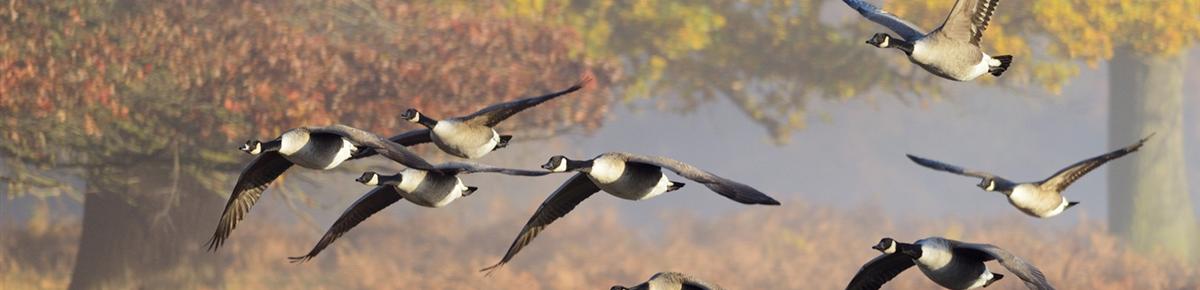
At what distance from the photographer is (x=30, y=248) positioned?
19438 millimetres

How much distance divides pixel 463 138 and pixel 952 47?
5.72ft

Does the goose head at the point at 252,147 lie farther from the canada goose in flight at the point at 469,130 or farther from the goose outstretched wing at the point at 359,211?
the goose outstretched wing at the point at 359,211

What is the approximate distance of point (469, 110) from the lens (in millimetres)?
16000

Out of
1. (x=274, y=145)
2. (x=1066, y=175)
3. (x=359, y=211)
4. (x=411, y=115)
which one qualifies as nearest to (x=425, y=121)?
(x=411, y=115)

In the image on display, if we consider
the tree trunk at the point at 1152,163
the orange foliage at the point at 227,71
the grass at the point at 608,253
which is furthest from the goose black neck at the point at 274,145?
the tree trunk at the point at 1152,163

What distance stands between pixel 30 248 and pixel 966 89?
44.9 metres

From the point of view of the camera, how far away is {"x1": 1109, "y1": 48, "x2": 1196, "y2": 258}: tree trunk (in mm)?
26938

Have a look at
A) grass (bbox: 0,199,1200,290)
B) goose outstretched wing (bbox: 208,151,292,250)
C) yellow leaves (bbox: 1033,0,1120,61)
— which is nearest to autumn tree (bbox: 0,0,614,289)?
grass (bbox: 0,199,1200,290)

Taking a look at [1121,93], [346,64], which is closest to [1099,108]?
[1121,93]

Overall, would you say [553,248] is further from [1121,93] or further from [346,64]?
[1121,93]

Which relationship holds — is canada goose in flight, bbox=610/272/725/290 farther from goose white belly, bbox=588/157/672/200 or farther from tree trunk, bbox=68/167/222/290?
tree trunk, bbox=68/167/222/290

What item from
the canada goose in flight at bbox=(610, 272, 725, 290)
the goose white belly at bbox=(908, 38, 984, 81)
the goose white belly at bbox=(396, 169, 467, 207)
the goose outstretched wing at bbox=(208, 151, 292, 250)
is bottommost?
the goose outstretched wing at bbox=(208, 151, 292, 250)

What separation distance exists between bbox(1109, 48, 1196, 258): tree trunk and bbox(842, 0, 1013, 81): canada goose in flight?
2438 cm

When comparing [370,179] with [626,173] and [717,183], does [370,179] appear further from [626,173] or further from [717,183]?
[717,183]
